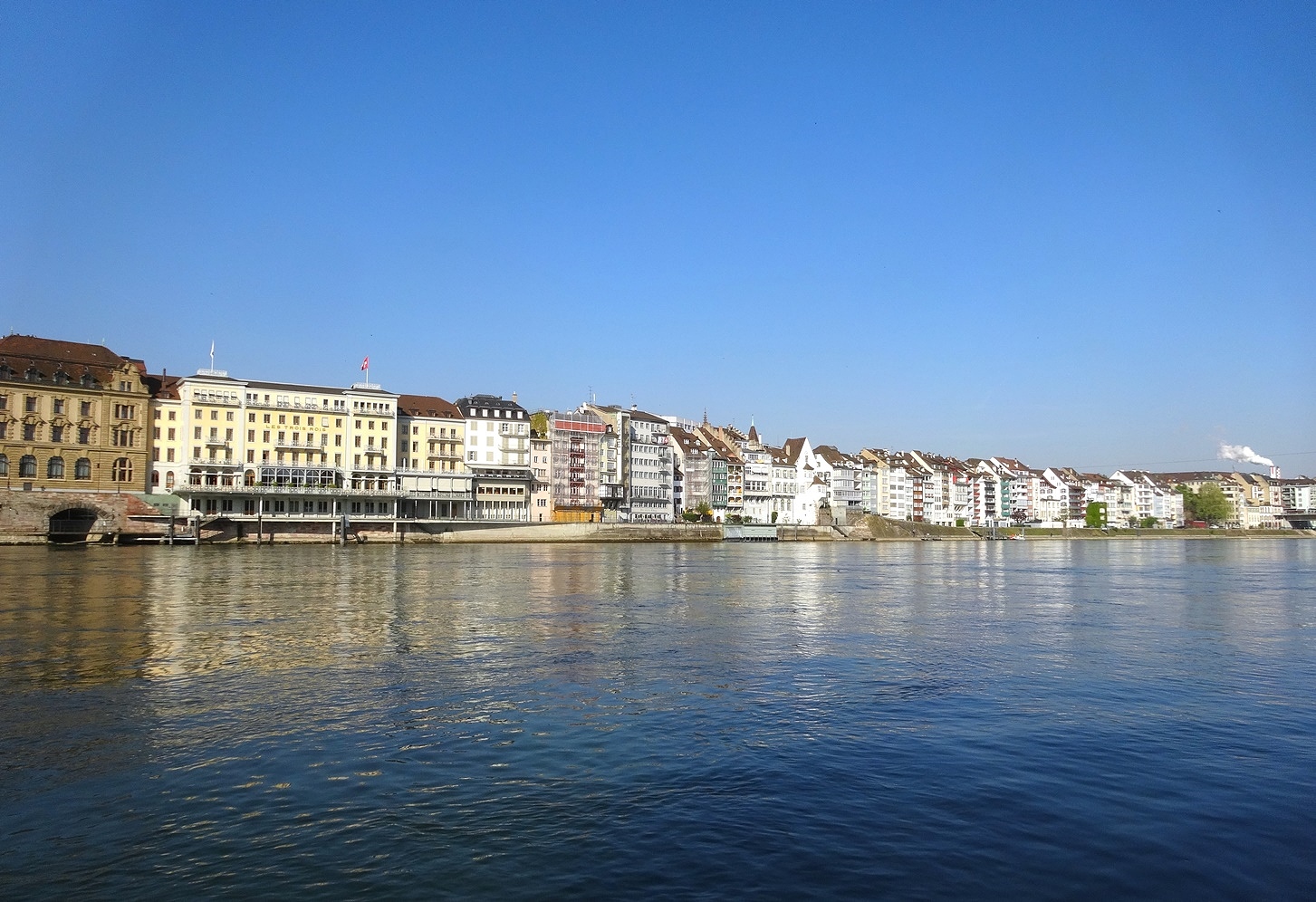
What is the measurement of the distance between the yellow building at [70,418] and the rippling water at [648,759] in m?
72.7

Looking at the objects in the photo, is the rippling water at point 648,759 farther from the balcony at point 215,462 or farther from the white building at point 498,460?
the white building at point 498,460

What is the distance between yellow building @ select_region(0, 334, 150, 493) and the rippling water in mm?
72677

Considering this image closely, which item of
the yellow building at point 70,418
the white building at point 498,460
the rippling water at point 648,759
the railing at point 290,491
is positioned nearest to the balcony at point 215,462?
the railing at point 290,491

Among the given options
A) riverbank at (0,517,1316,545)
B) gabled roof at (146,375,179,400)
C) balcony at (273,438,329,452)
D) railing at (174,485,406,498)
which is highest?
gabled roof at (146,375,179,400)

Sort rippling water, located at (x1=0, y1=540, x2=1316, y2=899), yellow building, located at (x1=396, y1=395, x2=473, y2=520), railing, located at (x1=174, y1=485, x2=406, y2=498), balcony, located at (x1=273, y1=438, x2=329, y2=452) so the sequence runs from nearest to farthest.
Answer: rippling water, located at (x1=0, y1=540, x2=1316, y2=899)
railing, located at (x1=174, y1=485, x2=406, y2=498)
balcony, located at (x1=273, y1=438, x2=329, y2=452)
yellow building, located at (x1=396, y1=395, x2=473, y2=520)

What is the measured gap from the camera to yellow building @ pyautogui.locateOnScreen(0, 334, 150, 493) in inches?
3570

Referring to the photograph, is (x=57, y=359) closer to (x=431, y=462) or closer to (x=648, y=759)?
(x=431, y=462)

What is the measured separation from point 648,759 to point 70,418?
99473 millimetres

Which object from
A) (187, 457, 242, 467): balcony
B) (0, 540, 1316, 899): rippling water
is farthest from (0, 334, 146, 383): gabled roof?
(0, 540, 1316, 899): rippling water

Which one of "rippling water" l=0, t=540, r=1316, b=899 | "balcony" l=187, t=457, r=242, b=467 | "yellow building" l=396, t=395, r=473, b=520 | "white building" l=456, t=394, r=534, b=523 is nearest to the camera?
"rippling water" l=0, t=540, r=1316, b=899

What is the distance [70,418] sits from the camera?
3698 inches

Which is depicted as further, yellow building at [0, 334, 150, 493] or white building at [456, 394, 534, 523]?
white building at [456, 394, 534, 523]

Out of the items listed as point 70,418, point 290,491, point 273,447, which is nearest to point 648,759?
point 70,418

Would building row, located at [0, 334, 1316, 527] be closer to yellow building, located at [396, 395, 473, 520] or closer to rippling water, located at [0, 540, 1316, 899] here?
yellow building, located at [396, 395, 473, 520]
